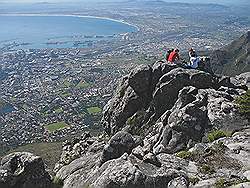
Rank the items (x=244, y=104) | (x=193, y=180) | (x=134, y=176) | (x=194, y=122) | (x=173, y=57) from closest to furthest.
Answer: (x=134, y=176) → (x=193, y=180) → (x=194, y=122) → (x=244, y=104) → (x=173, y=57)

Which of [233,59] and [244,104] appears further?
[233,59]

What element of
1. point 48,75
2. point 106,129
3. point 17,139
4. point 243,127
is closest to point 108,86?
point 48,75

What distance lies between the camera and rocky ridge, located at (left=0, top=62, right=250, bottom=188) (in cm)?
1439

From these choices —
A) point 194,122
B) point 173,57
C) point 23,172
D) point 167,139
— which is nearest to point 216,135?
point 194,122

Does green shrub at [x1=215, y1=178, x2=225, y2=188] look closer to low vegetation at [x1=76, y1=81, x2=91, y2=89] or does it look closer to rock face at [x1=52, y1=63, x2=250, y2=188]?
rock face at [x1=52, y1=63, x2=250, y2=188]

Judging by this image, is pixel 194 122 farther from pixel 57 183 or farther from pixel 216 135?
pixel 57 183

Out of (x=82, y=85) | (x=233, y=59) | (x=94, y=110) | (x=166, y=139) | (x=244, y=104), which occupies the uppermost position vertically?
(x=244, y=104)

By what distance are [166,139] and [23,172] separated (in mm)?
8996

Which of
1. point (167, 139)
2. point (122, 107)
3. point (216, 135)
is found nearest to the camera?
point (216, 135)

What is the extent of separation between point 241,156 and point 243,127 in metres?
5.32

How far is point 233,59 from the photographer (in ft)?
494

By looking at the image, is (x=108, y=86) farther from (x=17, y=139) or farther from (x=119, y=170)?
(x=119, y=170)

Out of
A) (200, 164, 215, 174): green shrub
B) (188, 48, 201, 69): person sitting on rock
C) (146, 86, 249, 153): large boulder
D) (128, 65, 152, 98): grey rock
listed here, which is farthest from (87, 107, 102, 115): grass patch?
(200, 164, 215, 174): green shrub

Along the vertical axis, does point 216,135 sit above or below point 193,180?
below
